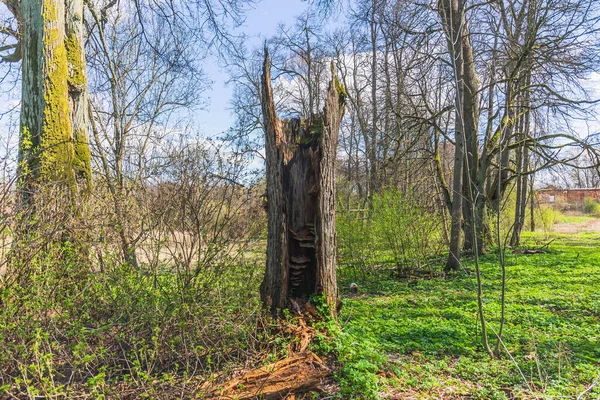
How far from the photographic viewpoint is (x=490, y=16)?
10.2 meters

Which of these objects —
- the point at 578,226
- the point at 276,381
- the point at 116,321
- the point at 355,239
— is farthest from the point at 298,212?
the point at 578,226

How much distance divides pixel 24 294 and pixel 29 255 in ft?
1.15

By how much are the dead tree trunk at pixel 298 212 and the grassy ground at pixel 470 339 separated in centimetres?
70

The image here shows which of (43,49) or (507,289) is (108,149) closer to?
(43,49)

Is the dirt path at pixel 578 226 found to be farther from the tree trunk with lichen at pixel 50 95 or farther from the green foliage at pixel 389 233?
the tree trunk with lichen at pixel 50 95

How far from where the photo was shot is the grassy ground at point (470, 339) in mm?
3201

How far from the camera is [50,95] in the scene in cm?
495

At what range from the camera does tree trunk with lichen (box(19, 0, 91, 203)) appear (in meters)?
4.81

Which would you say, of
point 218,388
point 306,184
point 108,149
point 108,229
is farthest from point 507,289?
point 108,149

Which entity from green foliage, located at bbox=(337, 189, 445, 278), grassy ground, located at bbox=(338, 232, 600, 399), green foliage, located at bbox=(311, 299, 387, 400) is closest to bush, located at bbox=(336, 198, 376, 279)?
green foliage, located at bbox=(337, 189, 445, 278)

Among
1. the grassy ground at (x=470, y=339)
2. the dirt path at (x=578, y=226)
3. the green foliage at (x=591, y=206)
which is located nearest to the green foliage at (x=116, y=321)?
the grassy ground at (x=470, y=339)

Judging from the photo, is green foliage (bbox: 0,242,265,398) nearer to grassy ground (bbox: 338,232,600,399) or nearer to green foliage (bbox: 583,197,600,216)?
grassy ground (bbox: 338,232,600,399)

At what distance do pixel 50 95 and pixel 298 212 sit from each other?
3.78 metres

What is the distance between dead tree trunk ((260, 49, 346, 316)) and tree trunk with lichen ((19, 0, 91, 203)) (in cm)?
272
